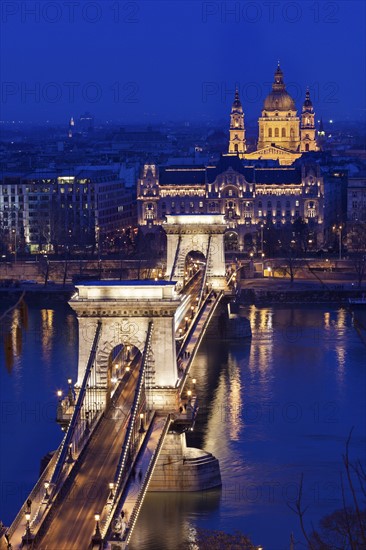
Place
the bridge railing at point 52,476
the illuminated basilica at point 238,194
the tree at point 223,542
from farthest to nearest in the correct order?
the illuminated basilica at point 238,194 < the bridge railing at point 52,476 < the tree at point 223,542

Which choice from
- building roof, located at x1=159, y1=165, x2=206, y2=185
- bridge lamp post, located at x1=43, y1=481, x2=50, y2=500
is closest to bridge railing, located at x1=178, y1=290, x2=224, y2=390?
bridge lamp post, located at x1=43, y1=481, x2=50, y2=500

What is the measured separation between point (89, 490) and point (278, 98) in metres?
39.4

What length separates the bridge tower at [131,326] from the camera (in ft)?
42.2

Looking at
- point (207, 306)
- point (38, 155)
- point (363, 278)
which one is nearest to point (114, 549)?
point (207, 306)

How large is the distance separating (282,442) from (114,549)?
556 centimetres

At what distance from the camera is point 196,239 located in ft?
77.5

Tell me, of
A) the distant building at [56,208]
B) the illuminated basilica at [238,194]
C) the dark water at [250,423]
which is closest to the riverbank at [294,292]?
the dark water at [250,423]

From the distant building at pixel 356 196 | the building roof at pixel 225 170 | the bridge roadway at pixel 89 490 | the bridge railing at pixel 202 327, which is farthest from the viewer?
the distant building at pixel 356 196

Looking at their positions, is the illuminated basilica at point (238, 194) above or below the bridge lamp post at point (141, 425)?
above

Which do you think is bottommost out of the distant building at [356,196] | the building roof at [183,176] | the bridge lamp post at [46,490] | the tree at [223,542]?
the tree at [223,542]

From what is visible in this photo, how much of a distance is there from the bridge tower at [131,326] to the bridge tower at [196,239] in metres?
10.1

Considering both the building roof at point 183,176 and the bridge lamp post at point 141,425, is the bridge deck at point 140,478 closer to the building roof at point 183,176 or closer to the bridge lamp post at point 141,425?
the bridge lamp post at point 141,425

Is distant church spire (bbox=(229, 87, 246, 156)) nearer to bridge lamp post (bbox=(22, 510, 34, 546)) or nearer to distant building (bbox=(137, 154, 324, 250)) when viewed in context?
distant building (bbox=(137, 154, 324, 250))

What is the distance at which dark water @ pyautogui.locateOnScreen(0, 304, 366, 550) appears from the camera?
1190 centimetres
